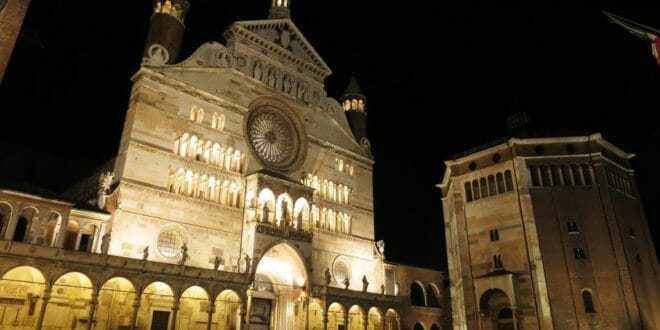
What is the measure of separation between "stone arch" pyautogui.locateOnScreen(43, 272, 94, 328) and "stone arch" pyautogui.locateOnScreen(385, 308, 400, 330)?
20.1 meters

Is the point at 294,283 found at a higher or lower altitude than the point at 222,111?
lower

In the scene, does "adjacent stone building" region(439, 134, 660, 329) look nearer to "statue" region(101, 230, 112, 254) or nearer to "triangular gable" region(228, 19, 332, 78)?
"triangular gable" region(228, 19, 332, 78)

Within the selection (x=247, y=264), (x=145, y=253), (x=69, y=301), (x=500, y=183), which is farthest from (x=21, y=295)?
(x=500, y=183)

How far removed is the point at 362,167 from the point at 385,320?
12.9 meters

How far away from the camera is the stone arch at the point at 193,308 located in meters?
24.0

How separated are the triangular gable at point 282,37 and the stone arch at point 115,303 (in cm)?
1892

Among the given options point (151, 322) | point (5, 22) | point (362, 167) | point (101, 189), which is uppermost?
point (362, 167)

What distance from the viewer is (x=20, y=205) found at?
20.2m

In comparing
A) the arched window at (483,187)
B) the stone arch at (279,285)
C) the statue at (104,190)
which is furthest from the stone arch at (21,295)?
the arched window at (483,187)

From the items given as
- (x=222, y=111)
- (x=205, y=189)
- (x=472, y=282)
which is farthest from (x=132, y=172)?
(x=472, y=282)

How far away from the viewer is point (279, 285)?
29.8 metres

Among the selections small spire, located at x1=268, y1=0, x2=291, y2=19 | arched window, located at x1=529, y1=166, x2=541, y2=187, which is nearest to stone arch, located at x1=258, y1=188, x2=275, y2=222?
small spire, located at x1=268, y1=0, x2=291, y2=19

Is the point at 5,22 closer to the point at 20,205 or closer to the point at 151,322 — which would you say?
the point at 20,205

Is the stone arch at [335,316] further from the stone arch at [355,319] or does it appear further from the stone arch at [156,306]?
the stone arch at [156,306]
